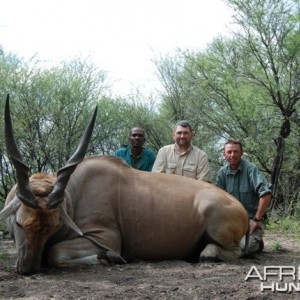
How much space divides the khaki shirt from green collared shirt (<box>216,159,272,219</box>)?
0.96ft

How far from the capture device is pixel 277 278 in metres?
3.74

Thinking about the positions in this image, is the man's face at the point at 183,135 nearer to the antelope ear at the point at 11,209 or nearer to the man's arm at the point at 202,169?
the man's arm at the point at 202,169

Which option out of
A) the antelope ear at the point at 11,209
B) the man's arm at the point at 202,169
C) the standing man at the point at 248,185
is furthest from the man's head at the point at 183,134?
the antelope ear at the point at 11,209

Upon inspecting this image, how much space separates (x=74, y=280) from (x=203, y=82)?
35.5 ft

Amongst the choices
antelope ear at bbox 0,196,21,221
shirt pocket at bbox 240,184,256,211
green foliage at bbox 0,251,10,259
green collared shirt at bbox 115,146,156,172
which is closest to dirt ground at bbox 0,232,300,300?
green foliage at bbox 0,251,10,259

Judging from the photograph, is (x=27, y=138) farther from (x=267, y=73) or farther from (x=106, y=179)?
(x=106, y=179)

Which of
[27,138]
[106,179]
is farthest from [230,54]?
[106,179]

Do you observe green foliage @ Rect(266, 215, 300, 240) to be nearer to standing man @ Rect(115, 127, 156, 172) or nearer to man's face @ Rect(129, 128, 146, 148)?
standing man @ Rect(115, 127, 156, 172)

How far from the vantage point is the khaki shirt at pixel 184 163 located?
21.2 ft

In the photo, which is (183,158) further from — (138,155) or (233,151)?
(138,155)

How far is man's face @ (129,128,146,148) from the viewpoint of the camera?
281 inches

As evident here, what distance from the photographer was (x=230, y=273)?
168 inches

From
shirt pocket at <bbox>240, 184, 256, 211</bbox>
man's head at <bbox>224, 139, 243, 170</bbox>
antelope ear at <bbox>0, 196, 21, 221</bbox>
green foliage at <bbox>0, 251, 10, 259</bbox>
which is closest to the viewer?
antelope ear at <bbox>0, 196, 21, 221</bbox>

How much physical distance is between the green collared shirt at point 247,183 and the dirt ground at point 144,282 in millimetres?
1128
